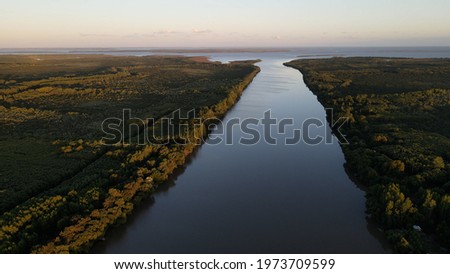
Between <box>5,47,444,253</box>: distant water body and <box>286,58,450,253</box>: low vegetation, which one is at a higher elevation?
<box>286,58,450,253</box>: low vegetation

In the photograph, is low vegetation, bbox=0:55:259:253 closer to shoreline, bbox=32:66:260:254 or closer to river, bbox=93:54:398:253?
shoreline, bbox=32:66:260:254

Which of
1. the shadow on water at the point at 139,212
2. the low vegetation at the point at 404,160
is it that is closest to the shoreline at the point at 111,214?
the shadow on water at the point at 139,212

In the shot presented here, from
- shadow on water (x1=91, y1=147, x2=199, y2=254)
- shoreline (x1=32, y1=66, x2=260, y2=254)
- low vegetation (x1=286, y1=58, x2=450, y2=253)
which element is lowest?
shadow on water (x1=91, y1=147, x2=199, y2=254)

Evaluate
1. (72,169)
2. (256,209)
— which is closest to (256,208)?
(256,209)

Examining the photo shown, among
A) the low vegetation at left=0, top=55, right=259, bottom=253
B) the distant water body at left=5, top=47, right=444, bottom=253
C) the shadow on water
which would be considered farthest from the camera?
the shadow on water

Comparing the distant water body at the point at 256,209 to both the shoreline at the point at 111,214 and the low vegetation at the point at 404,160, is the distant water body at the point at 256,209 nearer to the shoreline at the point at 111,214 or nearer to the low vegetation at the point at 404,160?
the shoreline at the point at 111,214

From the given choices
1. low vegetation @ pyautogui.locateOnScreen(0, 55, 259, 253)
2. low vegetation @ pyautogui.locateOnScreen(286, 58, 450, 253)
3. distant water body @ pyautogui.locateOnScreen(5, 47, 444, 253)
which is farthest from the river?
low vegetation @ pyautogui.locateOnScreen(0, 55, 259, 253)

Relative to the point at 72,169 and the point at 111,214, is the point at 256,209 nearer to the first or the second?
the point at 111,214
